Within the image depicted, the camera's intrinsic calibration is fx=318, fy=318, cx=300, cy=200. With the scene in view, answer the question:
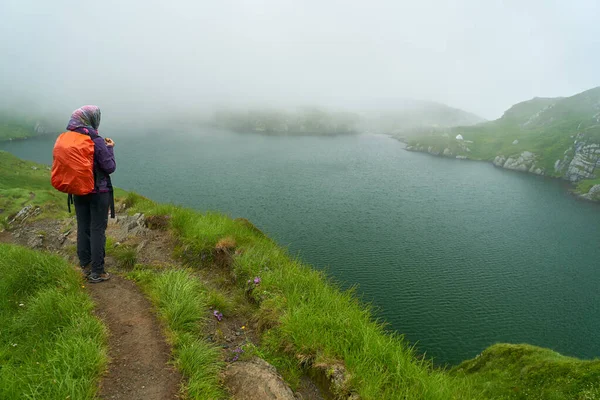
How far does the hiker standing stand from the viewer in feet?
25.4

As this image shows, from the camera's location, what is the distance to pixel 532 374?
18828mm

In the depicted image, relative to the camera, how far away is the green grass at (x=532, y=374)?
15.6 meters

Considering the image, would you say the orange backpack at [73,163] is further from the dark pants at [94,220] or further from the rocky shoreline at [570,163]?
the rocky shoreline at [570,163]

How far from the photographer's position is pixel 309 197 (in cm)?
7469

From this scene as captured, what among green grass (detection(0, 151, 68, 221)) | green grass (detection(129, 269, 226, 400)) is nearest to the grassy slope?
green grass (detection(129, 269, 226, 400))

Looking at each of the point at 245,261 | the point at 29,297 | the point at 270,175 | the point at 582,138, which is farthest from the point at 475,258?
the point at 582,138

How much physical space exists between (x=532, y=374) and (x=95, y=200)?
2414cm

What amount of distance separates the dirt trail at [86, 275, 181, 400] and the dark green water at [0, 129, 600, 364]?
11853 mm

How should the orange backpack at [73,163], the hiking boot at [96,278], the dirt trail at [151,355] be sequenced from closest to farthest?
the dirt trail at [151,355] → the orange backpack at [73,163] → the hiking boot at [96,278]

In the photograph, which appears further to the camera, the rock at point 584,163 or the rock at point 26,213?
the rock at point 584,163

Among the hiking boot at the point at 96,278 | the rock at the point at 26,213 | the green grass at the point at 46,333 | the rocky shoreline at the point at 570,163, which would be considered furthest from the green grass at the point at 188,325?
the rocky shoreline at the point at 570,163

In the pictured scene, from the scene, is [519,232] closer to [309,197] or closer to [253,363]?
[309,197]

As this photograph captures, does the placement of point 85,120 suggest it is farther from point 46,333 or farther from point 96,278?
point 46,333

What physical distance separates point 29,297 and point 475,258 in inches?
2148
